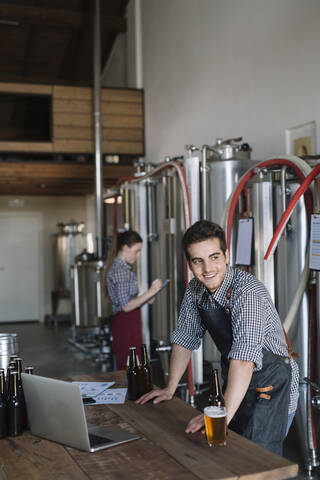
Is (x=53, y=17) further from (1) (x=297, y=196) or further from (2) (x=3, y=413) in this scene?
(2) (x=3, y=413)

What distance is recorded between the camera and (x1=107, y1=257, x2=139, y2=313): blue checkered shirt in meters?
4.20

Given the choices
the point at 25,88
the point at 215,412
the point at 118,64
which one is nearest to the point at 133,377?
the point at 215,412

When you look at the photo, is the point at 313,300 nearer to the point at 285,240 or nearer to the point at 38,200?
the point at 285,240

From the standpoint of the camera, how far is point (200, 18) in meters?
6.12

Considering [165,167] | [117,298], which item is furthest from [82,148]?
[117,298]

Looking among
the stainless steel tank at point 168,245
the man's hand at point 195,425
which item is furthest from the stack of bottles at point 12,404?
the stainless steel tank at point 168,245

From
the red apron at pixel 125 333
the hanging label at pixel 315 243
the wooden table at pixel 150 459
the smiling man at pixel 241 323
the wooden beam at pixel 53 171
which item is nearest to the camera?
the wooden table at pixel 150 459

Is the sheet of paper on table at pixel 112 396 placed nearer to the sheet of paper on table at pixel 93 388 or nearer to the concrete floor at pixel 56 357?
the sheet of paper on table at pixel 93 388

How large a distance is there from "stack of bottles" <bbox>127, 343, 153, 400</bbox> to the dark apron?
1.24ft

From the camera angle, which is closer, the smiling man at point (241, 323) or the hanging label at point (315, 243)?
the smiling man at point (241, 323)

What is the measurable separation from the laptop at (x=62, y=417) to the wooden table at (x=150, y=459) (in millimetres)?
29

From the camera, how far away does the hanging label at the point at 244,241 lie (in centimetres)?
369

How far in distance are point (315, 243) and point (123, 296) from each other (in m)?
1.73

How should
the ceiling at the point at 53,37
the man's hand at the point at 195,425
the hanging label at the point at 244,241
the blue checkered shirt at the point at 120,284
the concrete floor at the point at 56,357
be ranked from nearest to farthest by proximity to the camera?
1. the man's hand at the point at 195,425
2. the hanging label at the point at 244,241
3. the blue checkered shirt at the point at 120,284
4. the concrete floor at the point at 56,357
5. the ceiling at the point at 53,37
